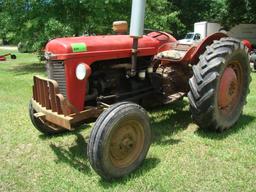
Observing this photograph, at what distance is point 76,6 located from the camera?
14.0 m

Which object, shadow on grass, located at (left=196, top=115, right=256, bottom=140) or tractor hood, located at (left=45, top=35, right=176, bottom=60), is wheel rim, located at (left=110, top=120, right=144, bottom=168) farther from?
shadow on grass, located at (left=196, top=115, right=256, bottom=140)

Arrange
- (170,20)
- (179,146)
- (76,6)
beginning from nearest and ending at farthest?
(179,146) → (76,6) → (170,20)

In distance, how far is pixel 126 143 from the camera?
13.6ft

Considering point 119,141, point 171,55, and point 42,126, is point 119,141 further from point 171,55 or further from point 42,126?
point 171,55

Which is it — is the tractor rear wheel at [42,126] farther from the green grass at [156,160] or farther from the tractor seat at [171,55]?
the tractor seat at [171,55]

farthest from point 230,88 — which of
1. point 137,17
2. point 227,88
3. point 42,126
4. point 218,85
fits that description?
point 42,126

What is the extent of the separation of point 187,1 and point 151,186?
27.3 metres

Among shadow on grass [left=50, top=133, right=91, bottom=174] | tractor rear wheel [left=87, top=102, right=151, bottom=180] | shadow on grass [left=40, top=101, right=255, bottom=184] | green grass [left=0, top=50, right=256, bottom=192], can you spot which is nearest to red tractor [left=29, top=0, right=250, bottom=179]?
tractor rear wheel [left=87, top=102, right=151, bottom=180]

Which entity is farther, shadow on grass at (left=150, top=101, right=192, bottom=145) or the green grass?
shadow on grass at (left=150, top=101, right=192, bottom=145)

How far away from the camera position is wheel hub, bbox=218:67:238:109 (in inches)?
207

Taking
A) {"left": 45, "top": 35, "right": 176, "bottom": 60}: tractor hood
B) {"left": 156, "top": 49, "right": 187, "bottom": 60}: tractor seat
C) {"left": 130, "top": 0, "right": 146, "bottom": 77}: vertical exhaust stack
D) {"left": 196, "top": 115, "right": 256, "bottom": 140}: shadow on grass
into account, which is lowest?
{"left": 196, "top": 115, "right": 256, "bottom": 140}: shadow on grass

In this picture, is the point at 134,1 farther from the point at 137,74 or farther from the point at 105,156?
the point at 105,156

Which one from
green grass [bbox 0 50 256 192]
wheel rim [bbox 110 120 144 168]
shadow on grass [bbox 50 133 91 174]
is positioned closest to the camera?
green grass [bbox 0 50 256 192]

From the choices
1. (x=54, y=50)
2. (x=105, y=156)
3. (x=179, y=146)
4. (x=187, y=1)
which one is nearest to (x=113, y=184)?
(x=105, y=156)
